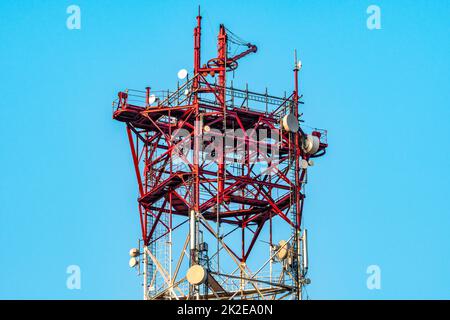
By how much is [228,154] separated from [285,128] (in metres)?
4.92

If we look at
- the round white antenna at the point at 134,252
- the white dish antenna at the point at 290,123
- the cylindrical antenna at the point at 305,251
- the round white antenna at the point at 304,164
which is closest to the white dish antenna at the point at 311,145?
the round white antenna at the point at 304,164

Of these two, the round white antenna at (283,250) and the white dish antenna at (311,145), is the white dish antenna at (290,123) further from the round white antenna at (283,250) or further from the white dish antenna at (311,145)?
the round white antenna at (283,250)

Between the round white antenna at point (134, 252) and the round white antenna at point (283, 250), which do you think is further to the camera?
the round white antenna at point (134, 252)

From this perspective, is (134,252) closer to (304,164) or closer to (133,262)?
(133,262)

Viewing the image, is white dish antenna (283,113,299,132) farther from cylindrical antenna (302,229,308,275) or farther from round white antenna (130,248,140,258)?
round white antenna (130,248,140,258)

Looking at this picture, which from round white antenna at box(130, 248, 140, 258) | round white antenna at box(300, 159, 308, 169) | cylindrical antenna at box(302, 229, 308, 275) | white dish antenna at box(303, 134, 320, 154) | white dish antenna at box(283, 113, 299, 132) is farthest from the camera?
round white antenna at box(130, 248, 140, 258)

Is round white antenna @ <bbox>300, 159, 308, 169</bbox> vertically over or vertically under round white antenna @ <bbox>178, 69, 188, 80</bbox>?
under

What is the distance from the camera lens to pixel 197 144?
117m

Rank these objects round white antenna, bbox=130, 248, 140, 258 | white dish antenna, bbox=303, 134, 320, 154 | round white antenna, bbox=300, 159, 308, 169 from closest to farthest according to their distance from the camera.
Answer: round white antenna, bbox=300, 159, 308, 169 → white dish antenna, bbox=303, 134, 320, 154 → round white antenna, bbox=130, 248, 140, 258

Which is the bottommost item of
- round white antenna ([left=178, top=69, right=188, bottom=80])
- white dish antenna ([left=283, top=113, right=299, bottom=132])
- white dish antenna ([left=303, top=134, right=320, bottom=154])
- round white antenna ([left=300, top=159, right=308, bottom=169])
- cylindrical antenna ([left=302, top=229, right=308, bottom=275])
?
cylindrical antenna ([left=302, top=229, right=308, bottom=275])

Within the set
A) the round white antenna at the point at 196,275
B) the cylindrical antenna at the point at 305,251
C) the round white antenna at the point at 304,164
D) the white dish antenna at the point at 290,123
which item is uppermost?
the white dish antenna at the point at 290,123

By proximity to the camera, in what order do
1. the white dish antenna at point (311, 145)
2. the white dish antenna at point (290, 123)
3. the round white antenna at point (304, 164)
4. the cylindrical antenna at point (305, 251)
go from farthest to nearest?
the white dish antenna at point (311, 145) → the round white antenna at point (304, 164) → the white dish antenna at point (290, 123) → the cylindrical antenna at point (305, 251)

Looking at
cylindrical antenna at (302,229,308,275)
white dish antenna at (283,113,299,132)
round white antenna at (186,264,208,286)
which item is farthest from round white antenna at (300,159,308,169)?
round white antenna at (186,264,208,286)
